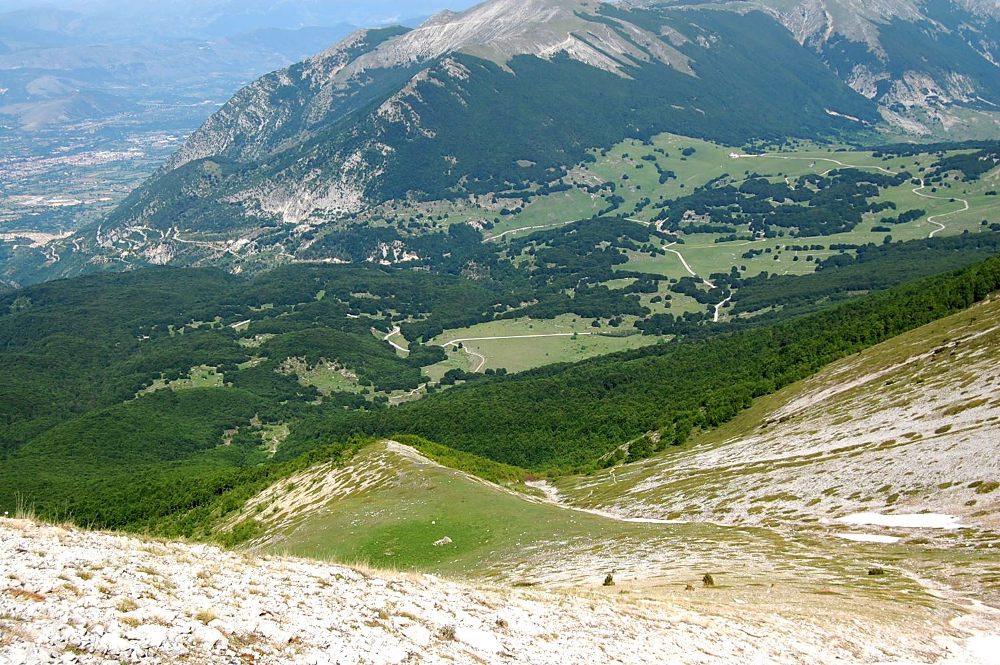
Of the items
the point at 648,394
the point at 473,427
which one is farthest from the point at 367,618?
the point at 648,394

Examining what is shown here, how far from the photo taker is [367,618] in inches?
964

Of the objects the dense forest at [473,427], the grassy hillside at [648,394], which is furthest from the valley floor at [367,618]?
the grassy hillside at [648,394]

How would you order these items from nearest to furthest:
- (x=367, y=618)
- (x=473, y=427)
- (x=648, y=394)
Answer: (x=367, y=618), (x=648, y=394), (x=473, y=427)

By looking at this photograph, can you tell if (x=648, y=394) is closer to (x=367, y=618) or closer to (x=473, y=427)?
(x=473, y=427)

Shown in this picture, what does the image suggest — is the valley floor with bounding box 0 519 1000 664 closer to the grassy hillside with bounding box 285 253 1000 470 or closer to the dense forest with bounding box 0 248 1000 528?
the dense forest with bounding box 0 248 1000 528

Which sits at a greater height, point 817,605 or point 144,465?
point 817,605

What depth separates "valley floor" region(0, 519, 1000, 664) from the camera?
20281mm

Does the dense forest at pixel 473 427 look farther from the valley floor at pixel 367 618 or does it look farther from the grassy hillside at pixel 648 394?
the valley floor at pixel 367 618

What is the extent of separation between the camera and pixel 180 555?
90.2ft

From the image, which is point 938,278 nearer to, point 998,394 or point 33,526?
point 998,394

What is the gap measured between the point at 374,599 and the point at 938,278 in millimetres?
146743

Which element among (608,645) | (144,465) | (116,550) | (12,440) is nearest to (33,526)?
(116,550)

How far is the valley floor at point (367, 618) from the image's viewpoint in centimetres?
2028

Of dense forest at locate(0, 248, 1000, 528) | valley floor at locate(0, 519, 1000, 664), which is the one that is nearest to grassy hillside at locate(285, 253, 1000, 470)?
dense forest at locate(0, 248, 1000, 528)
